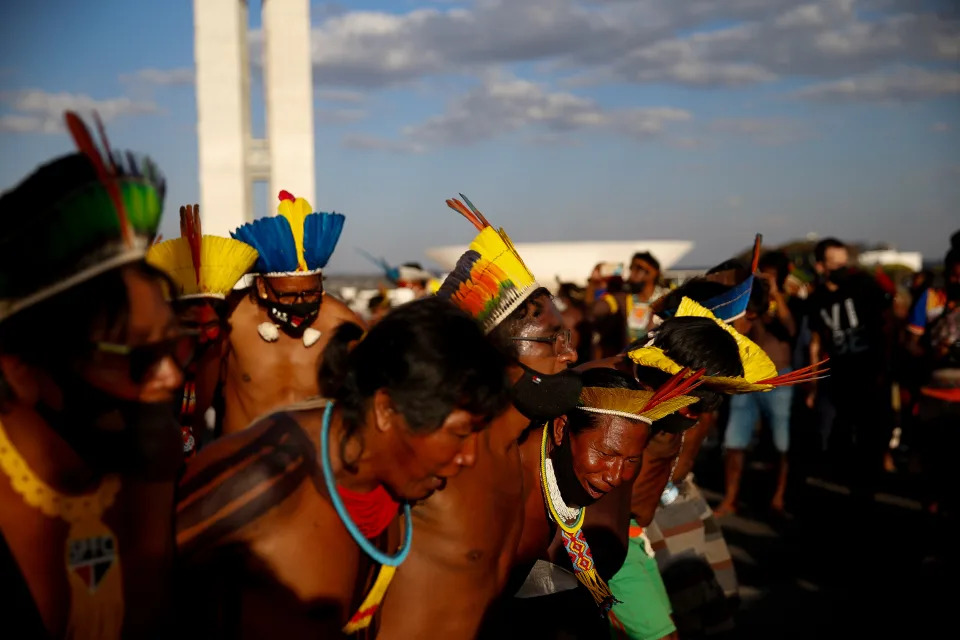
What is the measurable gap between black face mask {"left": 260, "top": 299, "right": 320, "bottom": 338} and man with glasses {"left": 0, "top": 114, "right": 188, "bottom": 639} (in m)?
3.36

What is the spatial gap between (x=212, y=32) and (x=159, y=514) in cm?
2034

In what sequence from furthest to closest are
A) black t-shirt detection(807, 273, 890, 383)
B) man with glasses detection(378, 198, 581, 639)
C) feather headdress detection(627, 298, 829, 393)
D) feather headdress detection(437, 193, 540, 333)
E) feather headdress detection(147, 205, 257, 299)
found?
black t-shirt detection(807, 273, 890, 383) < feather headdress detection(147, 205, 257, 299) < feather headdress detection(627, 298, 829, 393) < feather headdress detection(437, 193, 540, 333) < man with glasses detection(378, 198, 581, 639)

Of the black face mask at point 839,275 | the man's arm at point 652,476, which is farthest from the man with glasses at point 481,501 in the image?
the black face mask at point 839,275

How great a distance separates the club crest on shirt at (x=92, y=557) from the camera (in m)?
1.69

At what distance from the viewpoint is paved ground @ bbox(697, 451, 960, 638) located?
586cm

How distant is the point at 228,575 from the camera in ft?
6.70

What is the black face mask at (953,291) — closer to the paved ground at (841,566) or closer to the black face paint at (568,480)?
the paved ground at (841,566)

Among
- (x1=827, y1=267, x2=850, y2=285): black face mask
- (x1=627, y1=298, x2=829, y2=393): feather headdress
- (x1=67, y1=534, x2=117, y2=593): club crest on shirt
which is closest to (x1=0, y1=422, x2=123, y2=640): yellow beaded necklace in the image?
(x1=67, y1=534, x2=117, y2=593): club crest on shirt

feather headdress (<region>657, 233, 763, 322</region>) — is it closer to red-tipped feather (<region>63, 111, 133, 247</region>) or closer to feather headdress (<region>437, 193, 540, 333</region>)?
feather headdress (<region>437, 193, 540, 333</region>)

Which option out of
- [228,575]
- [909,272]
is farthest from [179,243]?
[909,272]

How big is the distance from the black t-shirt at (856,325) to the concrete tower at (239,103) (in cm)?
1392

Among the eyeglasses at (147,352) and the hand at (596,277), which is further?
the hand at (596,277)

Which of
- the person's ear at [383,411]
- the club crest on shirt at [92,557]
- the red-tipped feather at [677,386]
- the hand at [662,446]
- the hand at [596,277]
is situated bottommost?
the hand at [596,277]

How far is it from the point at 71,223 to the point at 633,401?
2.15m
